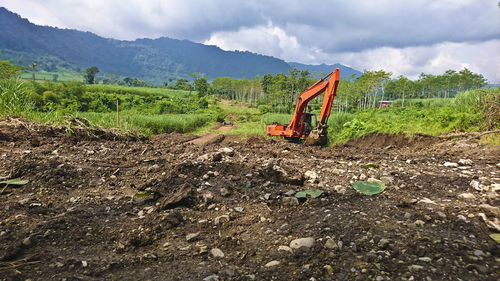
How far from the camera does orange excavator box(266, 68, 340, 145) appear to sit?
29.0 feet

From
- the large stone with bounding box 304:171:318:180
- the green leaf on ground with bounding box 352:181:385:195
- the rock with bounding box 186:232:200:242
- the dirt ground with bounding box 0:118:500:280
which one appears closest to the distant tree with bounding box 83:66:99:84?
the dirt ground with bounding box 0:118:500:280

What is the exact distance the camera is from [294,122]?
10453mm

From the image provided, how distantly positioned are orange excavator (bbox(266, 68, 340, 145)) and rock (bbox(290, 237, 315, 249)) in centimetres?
741

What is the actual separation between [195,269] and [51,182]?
2725mm

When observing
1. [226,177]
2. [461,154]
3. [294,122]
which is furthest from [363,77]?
[226,177]

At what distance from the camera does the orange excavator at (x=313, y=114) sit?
29.0ft

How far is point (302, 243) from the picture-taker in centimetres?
199

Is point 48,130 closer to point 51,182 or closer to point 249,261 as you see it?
point 51,182

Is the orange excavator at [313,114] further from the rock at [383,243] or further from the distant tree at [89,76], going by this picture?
the distant tree at [89,76]

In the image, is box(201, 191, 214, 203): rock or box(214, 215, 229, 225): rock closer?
box(214, 215, 229, 225): rock

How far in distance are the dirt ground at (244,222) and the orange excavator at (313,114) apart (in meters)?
4.80

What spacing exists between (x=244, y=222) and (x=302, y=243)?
27.8 inches

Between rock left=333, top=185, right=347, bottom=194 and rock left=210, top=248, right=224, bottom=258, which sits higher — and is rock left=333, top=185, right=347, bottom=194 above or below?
above

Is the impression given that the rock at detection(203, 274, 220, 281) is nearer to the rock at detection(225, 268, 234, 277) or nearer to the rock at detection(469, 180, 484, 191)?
the rock at detection(225, 268, 234, 277)
